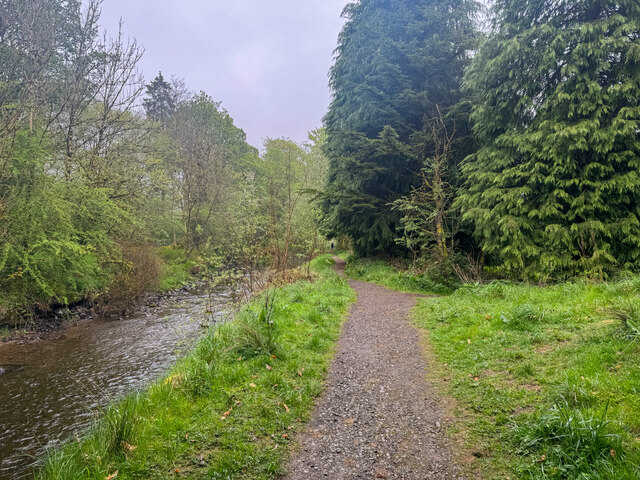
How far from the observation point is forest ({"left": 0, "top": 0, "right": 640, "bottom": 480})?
11.3 ft

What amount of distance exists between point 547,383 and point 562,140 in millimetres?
8135

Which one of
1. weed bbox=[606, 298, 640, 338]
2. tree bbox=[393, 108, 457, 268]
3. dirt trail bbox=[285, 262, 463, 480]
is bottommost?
dirt trail bbox=[285, 262, 463, 480]

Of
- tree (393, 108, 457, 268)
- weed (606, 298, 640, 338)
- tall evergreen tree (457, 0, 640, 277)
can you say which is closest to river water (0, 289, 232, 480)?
weed (606, 298, 640, 338)

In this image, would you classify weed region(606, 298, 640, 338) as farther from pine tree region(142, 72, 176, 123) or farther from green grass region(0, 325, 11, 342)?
pine tree region(142, 72, 176, 123)

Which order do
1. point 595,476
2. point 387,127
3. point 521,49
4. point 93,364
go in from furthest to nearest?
point 387,127, point 521,49, point 93,364, point 595,476

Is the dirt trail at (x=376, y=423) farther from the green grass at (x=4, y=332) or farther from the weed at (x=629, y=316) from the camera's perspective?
the green grass at (x=4, y=332)

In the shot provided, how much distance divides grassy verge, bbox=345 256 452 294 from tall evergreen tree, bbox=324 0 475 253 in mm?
1344

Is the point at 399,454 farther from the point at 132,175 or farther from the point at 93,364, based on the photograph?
the point at 132,175

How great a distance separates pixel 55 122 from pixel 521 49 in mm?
17542

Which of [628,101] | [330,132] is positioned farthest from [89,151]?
[628,101]

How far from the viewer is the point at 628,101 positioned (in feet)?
29.6

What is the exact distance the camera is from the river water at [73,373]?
187 inches

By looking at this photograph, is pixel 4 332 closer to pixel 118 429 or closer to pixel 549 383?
pixel 118 429

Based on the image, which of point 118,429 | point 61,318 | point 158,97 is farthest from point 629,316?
point 158,97
